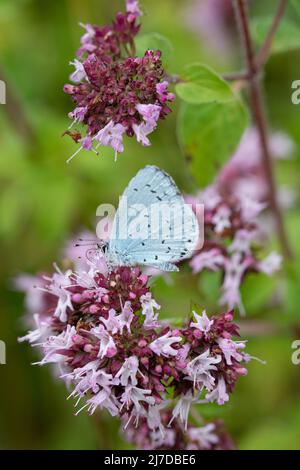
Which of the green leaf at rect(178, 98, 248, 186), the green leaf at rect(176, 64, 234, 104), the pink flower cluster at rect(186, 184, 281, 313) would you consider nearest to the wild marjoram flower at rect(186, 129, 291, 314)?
the pink flower cluster at rect(186, 184, 281, 313)

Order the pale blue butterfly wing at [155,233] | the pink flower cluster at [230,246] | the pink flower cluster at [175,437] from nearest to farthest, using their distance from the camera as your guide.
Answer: the pale blue butterfly wing at [155,233] < the pink flower cluster at [175,437] < the pink flower cluster at [230,246]

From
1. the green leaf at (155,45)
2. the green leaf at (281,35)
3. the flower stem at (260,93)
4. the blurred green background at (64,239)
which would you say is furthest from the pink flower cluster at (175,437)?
the green leaf at (281,35)

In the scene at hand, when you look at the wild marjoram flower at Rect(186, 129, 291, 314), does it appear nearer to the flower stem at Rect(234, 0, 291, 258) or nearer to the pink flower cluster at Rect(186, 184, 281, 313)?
the pink flower cluster at Rect(186, 184, 281, 313)

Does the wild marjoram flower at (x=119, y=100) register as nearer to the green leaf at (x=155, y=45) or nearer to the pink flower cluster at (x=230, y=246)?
the green leaf at (x=155, y=45)

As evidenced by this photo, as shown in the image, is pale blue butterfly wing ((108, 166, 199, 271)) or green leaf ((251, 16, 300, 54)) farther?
green leaf ((251, 16, 300, 54))

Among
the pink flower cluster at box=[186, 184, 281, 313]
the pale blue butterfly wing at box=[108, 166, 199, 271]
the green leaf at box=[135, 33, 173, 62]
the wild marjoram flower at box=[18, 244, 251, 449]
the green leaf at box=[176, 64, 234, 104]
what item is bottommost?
the wild marjoram flower at box=[18, 244, 251, 449]
